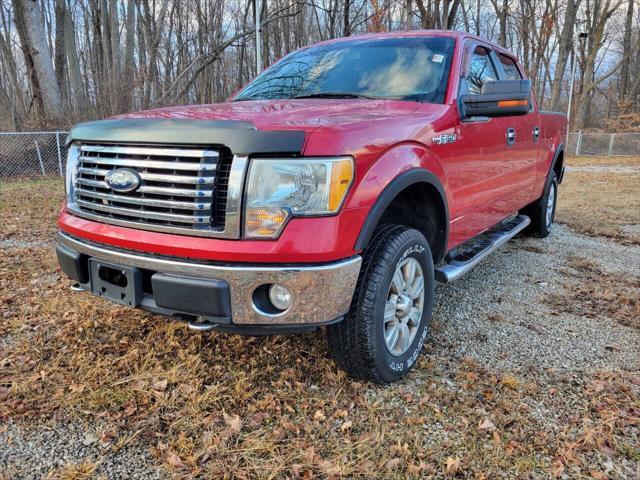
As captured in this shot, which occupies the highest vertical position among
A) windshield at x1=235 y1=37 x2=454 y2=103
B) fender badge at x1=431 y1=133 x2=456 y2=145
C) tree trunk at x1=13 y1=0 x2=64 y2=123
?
tree trunk at x1=13 y1=0 x2=64 y2=123

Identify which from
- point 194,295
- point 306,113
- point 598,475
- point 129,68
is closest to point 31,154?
point 129,68

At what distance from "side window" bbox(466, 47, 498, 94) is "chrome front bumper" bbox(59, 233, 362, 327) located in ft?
6.38

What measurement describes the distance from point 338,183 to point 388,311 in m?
0.80

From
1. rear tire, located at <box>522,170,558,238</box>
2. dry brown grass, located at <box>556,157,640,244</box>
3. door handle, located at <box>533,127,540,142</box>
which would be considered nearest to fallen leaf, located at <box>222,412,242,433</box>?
door handle, located at <box>533,127,540,142</box>

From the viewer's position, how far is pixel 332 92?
3119 millimetres

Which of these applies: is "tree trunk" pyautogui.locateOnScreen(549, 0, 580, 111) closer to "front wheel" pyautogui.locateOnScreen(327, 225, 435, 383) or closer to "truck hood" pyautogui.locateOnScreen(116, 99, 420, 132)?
"truck hood" pyautogui.locateOnScreen(116, 99, 420, 132)

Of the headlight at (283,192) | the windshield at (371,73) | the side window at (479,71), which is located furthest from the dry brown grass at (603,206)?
the headlight at (283,192)

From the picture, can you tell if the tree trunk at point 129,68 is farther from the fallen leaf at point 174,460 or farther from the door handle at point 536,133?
the fallen leaf at point 174,460

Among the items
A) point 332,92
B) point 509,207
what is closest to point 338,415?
point 332,92

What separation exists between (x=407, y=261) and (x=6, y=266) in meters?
3.89

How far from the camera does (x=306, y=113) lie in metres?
2.28

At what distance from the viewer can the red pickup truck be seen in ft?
6.43

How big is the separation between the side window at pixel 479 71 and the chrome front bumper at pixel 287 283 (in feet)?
6.38

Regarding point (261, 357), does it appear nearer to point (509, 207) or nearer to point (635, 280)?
point (509, 207)
